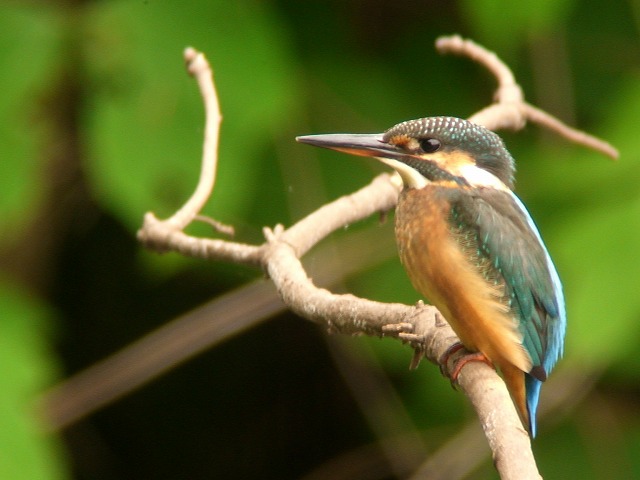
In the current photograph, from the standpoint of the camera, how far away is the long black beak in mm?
1771

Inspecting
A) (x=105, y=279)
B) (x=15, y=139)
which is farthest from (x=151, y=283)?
(x=15, y=139)

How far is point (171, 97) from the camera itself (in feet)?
7.73

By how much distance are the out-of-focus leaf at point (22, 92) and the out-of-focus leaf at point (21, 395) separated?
232 millimetres

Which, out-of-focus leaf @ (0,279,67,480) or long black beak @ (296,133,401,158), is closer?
long black beak @ (296,133,401,158)

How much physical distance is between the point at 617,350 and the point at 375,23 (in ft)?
3.90

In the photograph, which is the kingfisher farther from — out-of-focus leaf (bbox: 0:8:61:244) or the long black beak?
out-of-focus leaf (bbox: 0:8:61:244)

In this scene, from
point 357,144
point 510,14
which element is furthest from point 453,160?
point 510,14

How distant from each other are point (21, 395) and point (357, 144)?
2.81 feet

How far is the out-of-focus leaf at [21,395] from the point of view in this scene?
2.07 meters

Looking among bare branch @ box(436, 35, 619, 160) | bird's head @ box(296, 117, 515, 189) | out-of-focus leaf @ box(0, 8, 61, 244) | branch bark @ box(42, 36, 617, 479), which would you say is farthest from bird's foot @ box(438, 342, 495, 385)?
out-of-focus leaf @ box(0, 8, 61, 244)

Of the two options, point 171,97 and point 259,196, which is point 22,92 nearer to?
point 171,97

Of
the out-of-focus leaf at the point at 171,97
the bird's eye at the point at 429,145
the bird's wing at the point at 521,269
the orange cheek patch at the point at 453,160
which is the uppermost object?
the out-of-focus leaf at the point at 171,97

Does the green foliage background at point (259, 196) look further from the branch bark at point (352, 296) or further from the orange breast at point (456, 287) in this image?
the orange breast at point (456, 287)

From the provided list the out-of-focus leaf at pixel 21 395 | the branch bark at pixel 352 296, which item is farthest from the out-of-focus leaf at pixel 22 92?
the branch bark at pixel 352 296
